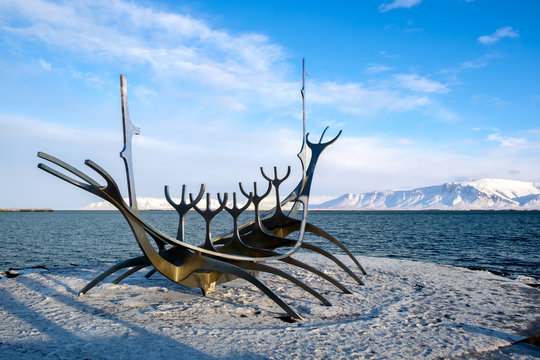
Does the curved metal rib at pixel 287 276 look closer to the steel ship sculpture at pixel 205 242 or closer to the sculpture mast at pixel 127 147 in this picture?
the steel ship sculpture at pixel 205 242

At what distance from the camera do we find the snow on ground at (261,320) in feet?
18.4

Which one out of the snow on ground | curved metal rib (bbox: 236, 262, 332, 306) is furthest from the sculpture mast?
curved metal rib (bbox: 236, 262, 332, 306)

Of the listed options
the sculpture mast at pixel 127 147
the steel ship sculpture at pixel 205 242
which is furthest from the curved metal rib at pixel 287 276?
the sculpture mast at pixel 127 147

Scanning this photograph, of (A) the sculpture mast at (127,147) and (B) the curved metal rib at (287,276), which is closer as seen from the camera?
(A) the sculpture mast at (127,147)

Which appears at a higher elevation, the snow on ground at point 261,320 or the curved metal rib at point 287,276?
the curved metal rib at point 287,276

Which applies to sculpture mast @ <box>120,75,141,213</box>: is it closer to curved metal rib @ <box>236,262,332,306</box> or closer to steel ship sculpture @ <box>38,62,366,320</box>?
steel ship sculpture @ <box>38,62,366,320</box>

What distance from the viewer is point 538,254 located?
25.5 metres

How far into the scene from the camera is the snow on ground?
5.62m

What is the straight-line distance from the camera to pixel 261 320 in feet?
23.9

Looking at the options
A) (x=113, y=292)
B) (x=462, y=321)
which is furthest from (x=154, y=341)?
(x=462, y=321)

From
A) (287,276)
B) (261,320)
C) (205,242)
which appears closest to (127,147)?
(205,242)

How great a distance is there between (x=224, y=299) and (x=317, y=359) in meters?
3.89

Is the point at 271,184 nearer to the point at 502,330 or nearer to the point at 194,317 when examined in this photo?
the point at 194,317

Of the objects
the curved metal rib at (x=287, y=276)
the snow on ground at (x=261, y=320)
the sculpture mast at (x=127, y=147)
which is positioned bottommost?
the snow on ground at (x=261, y=320)
